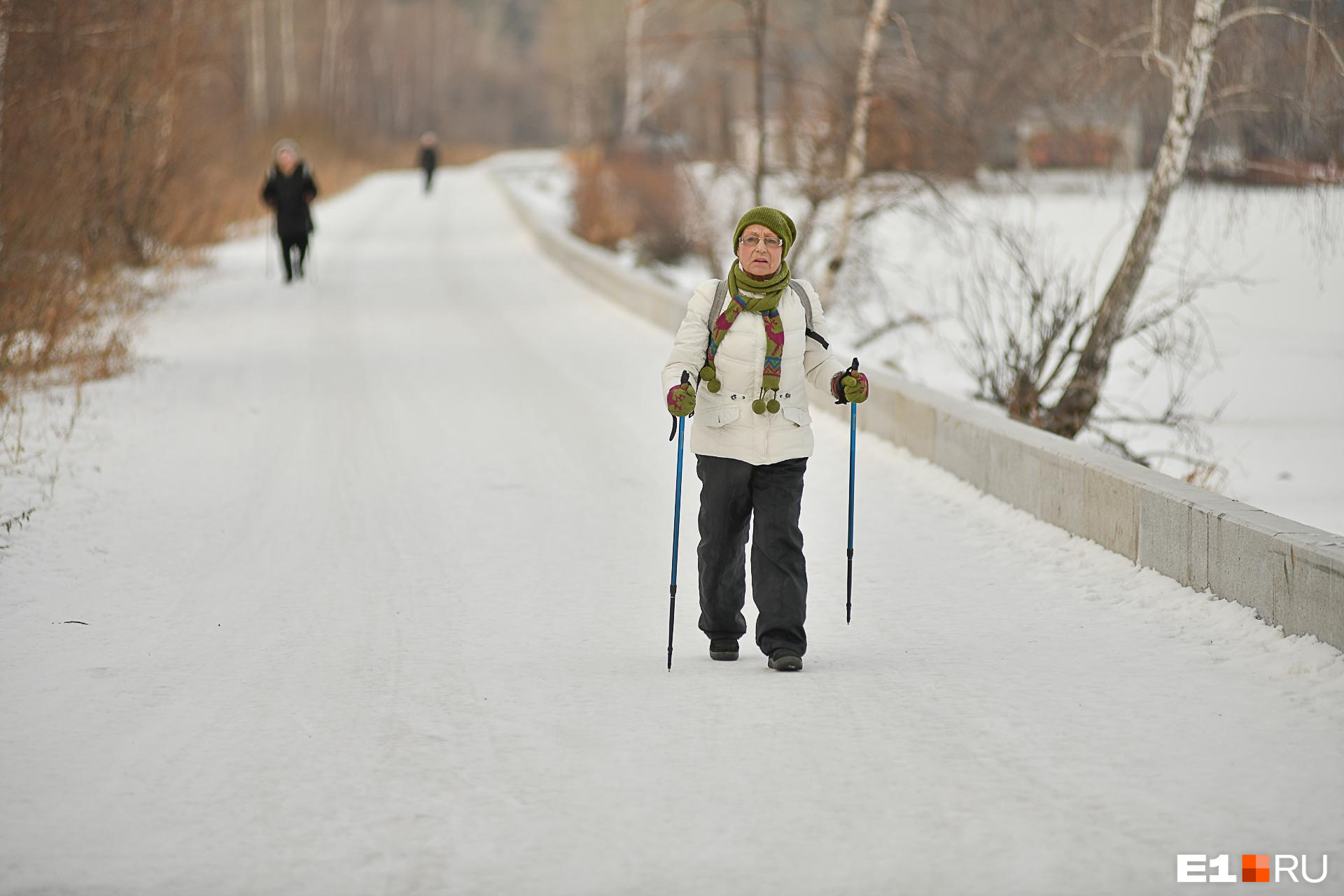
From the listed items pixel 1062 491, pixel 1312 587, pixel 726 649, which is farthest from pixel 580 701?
pixel 1062 491

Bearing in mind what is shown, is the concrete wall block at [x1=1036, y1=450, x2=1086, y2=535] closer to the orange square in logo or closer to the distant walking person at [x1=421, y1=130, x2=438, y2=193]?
the orange square in logo

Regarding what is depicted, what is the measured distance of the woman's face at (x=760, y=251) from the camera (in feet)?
19.1

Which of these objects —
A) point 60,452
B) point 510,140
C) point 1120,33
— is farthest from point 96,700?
point 510,140

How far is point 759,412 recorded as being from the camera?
5891mm

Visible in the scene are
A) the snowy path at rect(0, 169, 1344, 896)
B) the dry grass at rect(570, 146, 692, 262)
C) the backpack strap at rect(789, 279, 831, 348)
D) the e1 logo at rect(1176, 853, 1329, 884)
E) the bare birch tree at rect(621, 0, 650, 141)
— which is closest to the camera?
the e1 logo at rect(1176, 853, 1329, 884)

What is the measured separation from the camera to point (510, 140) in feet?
425

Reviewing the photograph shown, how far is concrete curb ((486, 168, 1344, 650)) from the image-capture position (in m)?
5.95

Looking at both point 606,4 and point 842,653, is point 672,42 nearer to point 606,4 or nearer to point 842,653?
point 842,653


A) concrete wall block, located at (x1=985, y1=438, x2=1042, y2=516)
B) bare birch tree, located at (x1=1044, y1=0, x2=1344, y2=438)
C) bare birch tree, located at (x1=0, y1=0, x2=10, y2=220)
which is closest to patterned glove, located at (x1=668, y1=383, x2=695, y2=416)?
concrete wall block, located at (x1=985, y1=438, x2=1042, y2=516)

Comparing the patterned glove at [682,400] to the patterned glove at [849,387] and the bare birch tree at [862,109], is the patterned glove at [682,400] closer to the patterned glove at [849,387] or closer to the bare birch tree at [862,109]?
the patterned glove at [849,387]

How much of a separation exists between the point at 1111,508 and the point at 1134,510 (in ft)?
0.79

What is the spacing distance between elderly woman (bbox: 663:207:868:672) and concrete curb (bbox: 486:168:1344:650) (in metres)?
1.71

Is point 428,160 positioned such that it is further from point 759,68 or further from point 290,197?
point 759,68

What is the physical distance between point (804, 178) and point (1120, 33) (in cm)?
789
